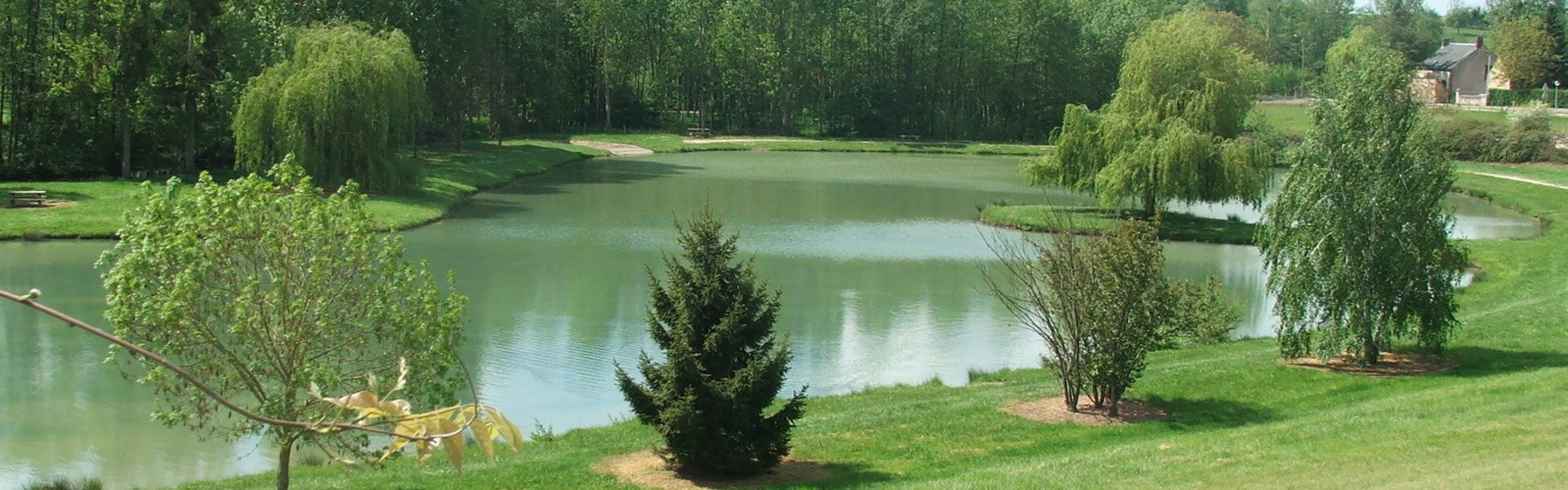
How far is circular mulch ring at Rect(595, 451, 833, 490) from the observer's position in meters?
14.5

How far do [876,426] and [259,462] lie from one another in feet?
24.7

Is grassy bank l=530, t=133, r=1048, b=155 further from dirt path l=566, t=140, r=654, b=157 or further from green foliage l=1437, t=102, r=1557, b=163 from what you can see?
green foliage l=1437, t=102, r=1557, b=163

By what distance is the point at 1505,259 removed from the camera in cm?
3509

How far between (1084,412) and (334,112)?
30.5 meters

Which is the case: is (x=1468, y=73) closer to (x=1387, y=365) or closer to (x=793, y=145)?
(x=793, y=145)

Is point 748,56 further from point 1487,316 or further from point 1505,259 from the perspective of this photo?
point 1487,316

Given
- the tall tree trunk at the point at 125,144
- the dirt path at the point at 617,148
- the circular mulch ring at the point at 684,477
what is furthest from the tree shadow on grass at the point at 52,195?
the dirt path at the point at 617,148

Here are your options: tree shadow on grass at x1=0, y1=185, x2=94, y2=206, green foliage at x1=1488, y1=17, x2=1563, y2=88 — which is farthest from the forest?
tree shadow on grass at x1=0, y1=185, x2=94, y2=206

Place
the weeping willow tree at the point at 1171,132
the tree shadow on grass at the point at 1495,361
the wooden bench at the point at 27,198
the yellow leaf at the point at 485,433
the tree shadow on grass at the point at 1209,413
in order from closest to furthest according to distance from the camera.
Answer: the yellow leaf at the point at 485,433 < the tree shadow on grass at the point at 1209,413 < the tree shadow on grass at the point at 1495,361 < the wooden bench at the point at 27,198 < the weeping willow tree at the point at 1171,132

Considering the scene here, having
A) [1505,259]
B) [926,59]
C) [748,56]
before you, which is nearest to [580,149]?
[748,56]

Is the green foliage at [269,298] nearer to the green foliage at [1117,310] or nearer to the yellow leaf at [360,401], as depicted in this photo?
the green foliage at [1117,310]

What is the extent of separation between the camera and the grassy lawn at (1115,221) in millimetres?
39969

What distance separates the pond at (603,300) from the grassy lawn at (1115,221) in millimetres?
960

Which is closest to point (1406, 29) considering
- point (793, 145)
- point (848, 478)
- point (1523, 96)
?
point (1523, 96)
